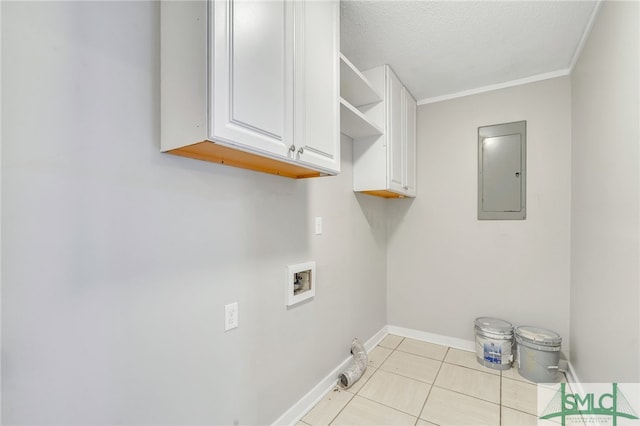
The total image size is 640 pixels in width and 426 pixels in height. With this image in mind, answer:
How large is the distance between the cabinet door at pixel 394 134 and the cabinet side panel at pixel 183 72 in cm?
166

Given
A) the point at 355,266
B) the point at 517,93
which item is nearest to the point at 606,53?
the point at 517,93

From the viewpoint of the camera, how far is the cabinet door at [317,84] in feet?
4.25

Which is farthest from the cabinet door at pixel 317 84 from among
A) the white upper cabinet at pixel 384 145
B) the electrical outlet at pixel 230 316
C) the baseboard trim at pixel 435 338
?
the baseboard trim at pixel 435 338

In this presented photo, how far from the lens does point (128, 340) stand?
1.01 meters

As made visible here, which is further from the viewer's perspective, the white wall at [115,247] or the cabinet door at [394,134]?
the cabinet door at [394,134]

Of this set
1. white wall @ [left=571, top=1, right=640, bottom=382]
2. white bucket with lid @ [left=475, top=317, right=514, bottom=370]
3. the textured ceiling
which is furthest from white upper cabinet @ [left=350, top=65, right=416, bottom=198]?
white bucket with lid @ [left=475, top=317, right=514, bottom=370]

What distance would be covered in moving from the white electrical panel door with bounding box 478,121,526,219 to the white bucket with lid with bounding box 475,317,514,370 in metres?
0.95

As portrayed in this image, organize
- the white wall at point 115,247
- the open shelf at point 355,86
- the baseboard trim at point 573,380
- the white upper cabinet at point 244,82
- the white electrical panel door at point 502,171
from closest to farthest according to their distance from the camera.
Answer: the white wall at point 115,247 < the white upper cabinet at point 244,82 < the open shelf at point 355,86 < the baseboard trim at point 573,380 < the white electrical panel door at point 502,171

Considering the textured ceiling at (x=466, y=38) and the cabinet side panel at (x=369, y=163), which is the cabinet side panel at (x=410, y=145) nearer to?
the textured ceiling at (x=466, y=38)

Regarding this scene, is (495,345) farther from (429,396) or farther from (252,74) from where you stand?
(252,74)

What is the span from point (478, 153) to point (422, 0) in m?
1.54

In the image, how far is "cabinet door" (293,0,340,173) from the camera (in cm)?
129

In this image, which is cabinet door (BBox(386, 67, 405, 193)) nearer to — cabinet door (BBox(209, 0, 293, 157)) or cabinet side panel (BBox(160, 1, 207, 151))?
cabinet door (BBox(209, 0, 293, 157))

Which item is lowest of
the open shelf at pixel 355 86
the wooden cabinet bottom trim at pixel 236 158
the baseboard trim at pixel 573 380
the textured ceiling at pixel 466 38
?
the baseboard trim at pixel 573 380
